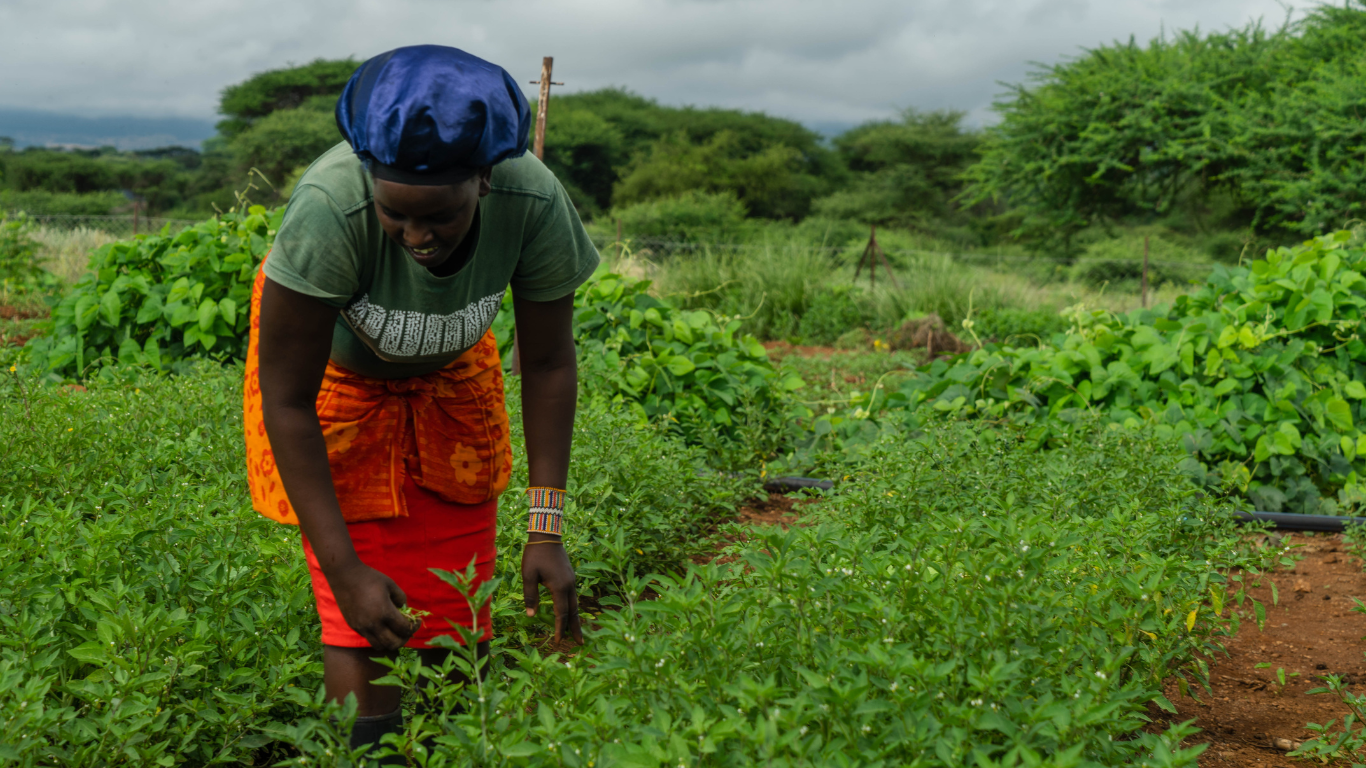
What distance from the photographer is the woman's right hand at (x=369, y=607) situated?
1656 mm

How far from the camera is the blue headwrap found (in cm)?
143

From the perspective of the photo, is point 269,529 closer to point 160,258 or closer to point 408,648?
point 408,648

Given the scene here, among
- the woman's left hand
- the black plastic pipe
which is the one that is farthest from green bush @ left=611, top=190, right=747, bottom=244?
the woman's left hand

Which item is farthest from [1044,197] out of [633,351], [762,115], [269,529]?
[762,115]

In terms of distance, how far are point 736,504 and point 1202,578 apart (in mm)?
2068

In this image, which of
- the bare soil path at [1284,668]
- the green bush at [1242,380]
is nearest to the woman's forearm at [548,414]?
the bare soil path at [1284,668]

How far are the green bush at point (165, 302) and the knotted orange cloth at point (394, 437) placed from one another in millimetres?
3996

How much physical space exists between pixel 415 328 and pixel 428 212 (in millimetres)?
285

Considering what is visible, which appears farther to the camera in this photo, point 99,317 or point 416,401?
point 99,317

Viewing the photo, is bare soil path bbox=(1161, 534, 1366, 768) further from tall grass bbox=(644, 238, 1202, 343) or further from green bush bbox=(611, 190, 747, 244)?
green bush bbox=(611, 190, 747, 244)

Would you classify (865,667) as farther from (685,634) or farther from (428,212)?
(428,212)

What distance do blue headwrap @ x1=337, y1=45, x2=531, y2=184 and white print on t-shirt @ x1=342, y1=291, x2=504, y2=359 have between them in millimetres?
269

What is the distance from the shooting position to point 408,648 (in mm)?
2053

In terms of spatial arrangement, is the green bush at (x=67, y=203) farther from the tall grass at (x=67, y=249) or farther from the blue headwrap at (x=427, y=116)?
the blue headwrap at (x=427, y=116)
